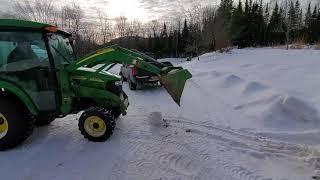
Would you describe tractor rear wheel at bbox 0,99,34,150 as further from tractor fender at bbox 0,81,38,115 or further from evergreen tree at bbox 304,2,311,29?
evergreen tree at bbox 304,2,311,29

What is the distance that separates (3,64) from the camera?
19.5ft

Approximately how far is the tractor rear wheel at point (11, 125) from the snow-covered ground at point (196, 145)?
20cm

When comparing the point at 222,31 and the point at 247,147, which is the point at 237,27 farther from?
the point at 247,147

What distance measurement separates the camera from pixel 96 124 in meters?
6.27

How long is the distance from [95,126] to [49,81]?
1.21m

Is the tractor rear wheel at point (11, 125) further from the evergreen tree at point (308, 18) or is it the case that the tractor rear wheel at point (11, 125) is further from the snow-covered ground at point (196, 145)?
the evergreen tree at point (308, 18)

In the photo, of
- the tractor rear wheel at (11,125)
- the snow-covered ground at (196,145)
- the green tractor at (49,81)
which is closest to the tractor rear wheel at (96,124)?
the green tractor at (49,81)

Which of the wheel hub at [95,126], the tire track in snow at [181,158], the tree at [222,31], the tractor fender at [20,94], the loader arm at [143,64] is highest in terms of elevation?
the tree at [222,31]

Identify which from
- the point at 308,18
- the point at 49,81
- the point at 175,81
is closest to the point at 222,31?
the point at 308,18

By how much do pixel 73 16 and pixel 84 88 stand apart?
114 ft

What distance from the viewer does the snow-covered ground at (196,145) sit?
16.3 feet

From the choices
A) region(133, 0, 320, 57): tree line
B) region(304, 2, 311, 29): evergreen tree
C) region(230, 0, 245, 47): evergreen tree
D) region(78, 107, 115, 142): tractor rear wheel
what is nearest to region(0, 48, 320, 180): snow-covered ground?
region(78, 107, 115, 142): tractor rear wheel

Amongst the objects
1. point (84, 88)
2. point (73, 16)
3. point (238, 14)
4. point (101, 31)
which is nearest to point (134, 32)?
point (101, 31)

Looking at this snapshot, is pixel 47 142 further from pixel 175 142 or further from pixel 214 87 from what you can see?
pixel 214 87
